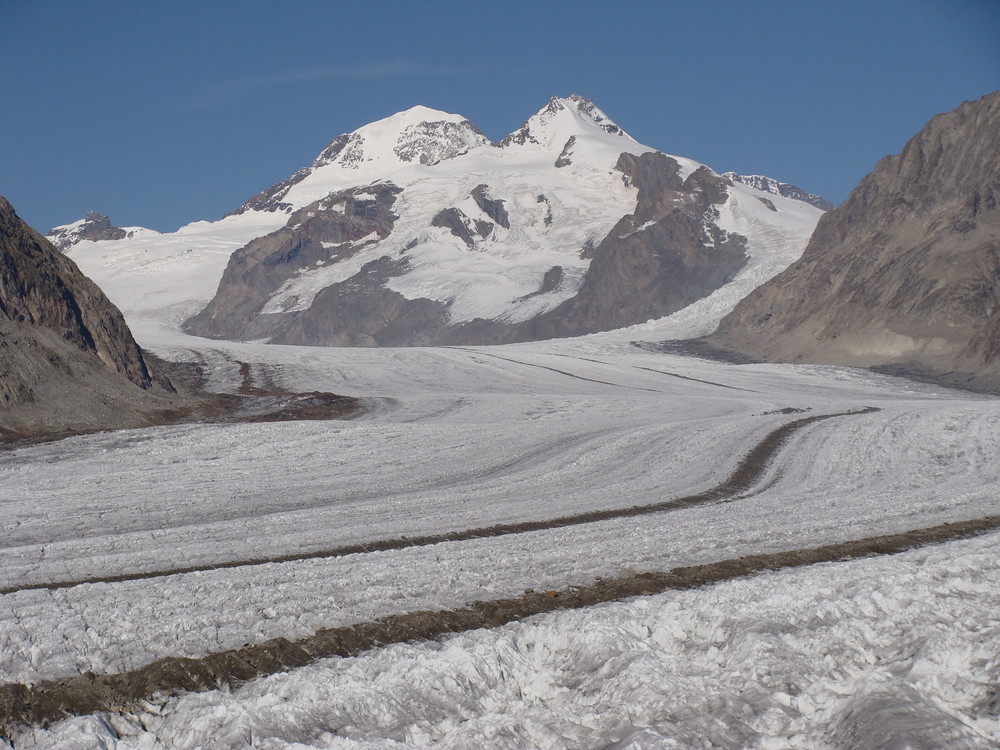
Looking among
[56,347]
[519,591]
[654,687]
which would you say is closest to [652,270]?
[56,347]

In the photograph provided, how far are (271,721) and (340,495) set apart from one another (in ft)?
42.1

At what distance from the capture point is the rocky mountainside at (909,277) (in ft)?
276

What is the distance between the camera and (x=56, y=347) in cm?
3972

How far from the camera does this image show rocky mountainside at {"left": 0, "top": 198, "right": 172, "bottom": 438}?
115 feet

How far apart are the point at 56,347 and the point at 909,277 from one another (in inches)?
3252

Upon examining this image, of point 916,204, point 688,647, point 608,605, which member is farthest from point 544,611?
point 916,204

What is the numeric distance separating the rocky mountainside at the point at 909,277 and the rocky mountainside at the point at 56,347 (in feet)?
193

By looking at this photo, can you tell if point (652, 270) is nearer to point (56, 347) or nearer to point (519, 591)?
point (56, 347)

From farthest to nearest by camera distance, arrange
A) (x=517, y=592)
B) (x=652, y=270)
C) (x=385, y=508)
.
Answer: (x=652, y=270) → (x=385, y=508) → (x=517, y=592)

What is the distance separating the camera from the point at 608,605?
10062mm

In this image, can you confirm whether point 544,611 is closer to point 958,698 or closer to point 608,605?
A: point 608,605

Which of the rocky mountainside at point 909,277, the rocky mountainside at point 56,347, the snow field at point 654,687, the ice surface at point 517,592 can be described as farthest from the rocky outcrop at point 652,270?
the snow field at point 654,687

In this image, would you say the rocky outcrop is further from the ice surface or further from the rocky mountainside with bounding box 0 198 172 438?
the ice surface

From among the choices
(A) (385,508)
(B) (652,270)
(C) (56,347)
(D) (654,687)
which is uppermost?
(B) (652,270)
